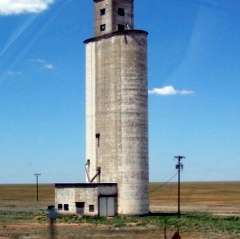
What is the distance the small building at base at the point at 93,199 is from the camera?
6769cm

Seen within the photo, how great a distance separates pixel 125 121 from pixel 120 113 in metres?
1.10

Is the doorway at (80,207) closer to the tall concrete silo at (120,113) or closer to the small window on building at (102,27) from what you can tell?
the tall concrete silo at (120,113)

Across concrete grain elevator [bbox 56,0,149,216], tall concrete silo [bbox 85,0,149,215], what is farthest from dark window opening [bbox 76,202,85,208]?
tall concrete silo [bbox 85,0,149,215]

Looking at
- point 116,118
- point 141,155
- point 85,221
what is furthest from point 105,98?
point 85,221

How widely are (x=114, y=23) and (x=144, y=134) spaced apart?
13.7 metres

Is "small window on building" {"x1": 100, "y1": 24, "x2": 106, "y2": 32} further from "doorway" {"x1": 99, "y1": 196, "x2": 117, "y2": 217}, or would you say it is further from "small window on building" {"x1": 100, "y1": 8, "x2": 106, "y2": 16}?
"doorway" {"x1": 99, "y1": 196, "x2": 117, "y2": 217}

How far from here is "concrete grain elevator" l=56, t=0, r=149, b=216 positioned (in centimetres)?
6762

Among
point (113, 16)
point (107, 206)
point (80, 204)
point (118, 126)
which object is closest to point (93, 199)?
point (107, 206)

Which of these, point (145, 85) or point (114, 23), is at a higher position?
point (114, 23)

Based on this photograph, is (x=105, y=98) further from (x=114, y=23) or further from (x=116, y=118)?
(x=114, y=23)

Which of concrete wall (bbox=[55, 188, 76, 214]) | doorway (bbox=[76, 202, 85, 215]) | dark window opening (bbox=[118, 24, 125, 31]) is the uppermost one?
dark window opening (bbox=[118, 24, 125, 31])

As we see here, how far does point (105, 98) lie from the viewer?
71.0 metres

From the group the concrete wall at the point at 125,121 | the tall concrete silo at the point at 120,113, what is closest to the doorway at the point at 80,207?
the tall concrete silo at the point at 120,113

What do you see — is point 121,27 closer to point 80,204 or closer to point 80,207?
point 80,204
